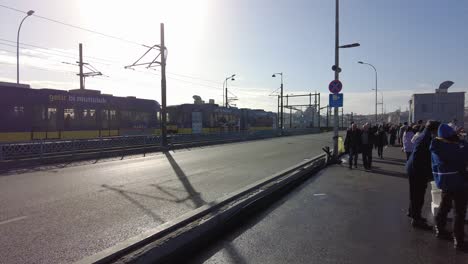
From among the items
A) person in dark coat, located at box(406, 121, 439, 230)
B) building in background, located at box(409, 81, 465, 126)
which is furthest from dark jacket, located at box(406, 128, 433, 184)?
building in background, located at box(409, 81, 465, 126)

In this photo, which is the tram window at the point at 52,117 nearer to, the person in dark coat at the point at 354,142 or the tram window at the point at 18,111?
the tram window at the point at 18,111

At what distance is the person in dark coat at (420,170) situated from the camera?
5.70 metres

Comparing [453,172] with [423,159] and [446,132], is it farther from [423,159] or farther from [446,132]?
[423,159]

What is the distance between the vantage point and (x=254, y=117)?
49.4 m

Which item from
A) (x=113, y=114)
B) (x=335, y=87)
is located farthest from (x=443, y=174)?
(x=113, y=114)

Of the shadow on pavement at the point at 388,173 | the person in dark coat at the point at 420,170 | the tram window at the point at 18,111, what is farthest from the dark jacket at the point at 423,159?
the tram window at the point at 18,111

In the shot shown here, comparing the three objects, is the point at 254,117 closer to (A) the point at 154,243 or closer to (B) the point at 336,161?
(B) the point at 336,161

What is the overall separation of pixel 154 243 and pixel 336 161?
12.2m

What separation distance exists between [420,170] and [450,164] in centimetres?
87

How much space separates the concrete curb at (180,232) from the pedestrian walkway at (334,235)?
280 millimetres

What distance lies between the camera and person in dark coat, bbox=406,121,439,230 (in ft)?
18.7

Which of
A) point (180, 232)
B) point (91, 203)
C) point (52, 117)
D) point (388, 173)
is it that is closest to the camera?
point (180, 232)

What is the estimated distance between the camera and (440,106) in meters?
60.5

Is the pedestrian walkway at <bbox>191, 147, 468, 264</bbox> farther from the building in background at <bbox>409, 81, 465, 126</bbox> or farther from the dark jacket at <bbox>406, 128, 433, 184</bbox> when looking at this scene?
the building in background at <bbox>409, 81, 465, 126</bbox>
